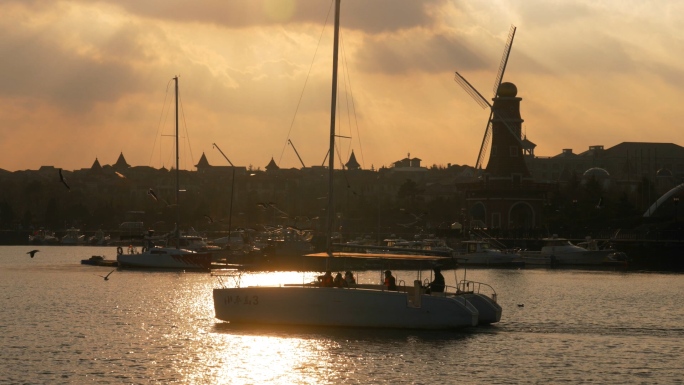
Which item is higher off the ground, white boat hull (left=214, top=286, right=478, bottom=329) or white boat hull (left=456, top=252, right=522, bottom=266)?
white boat hull (left=456, top=252, right=522, bottom=266)

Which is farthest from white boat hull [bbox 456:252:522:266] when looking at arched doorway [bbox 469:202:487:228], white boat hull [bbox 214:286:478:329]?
→ white boat hull [bbox 214:286:478:329]

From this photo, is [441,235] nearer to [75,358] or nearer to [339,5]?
[339,5]

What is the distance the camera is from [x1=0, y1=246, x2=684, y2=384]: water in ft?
139

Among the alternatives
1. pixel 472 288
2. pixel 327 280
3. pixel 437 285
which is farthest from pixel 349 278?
pixel 472 288

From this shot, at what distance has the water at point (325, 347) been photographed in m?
42.3

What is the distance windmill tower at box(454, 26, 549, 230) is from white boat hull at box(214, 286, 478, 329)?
91183mm

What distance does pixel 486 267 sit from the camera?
117m

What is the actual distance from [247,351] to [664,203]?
122059mm

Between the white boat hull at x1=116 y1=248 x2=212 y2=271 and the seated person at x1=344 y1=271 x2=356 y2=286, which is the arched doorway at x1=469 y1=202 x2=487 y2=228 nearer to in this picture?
the white boat hull at x1=116 y1=248 x2=212 y2=271

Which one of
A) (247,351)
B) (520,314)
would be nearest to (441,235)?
(520,314)

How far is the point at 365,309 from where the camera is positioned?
165 ft

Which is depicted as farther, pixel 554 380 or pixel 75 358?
pixel 75 358

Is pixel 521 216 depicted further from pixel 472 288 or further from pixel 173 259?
pixel 472 288

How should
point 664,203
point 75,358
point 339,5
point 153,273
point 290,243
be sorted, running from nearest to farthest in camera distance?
point 75,358
point 339,5
point 153,273
point 290,243
point 664,203
